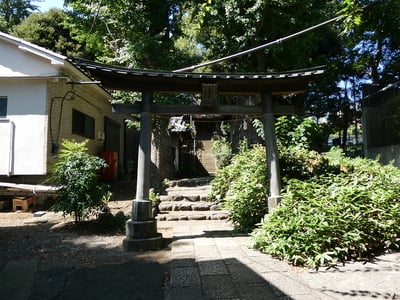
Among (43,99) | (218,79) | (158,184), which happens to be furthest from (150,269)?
(43,99)

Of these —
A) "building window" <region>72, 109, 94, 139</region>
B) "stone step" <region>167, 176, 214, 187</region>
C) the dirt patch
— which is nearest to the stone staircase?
"stone step" <region>167, 176, 214, 187</region>

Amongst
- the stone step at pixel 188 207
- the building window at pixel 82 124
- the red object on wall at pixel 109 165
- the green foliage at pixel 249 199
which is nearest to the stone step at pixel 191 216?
the stone step at pixel 188 207

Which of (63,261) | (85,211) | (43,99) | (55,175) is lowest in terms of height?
(63,261)

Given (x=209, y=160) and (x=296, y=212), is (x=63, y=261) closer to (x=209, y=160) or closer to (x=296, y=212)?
(x=296, y=212)

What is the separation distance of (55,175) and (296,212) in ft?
16.3

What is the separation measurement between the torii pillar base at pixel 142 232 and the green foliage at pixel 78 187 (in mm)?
1550

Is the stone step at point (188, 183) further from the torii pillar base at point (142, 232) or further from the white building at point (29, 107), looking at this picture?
the torii pillar base at point (142, 232)

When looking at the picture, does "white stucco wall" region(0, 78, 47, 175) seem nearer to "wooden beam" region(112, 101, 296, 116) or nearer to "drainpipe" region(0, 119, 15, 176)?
"drainpipe" region(0, 119, 15, 176)

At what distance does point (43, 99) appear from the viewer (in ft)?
31.1

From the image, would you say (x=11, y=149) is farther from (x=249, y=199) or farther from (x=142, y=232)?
(x=249, y=199)

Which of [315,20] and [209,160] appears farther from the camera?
[209,160]

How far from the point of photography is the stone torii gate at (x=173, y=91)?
5539mm

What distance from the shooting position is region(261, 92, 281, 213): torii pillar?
19.2 feet

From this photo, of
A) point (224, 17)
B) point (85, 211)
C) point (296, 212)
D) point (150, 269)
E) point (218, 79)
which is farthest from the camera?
point (224, 17)
